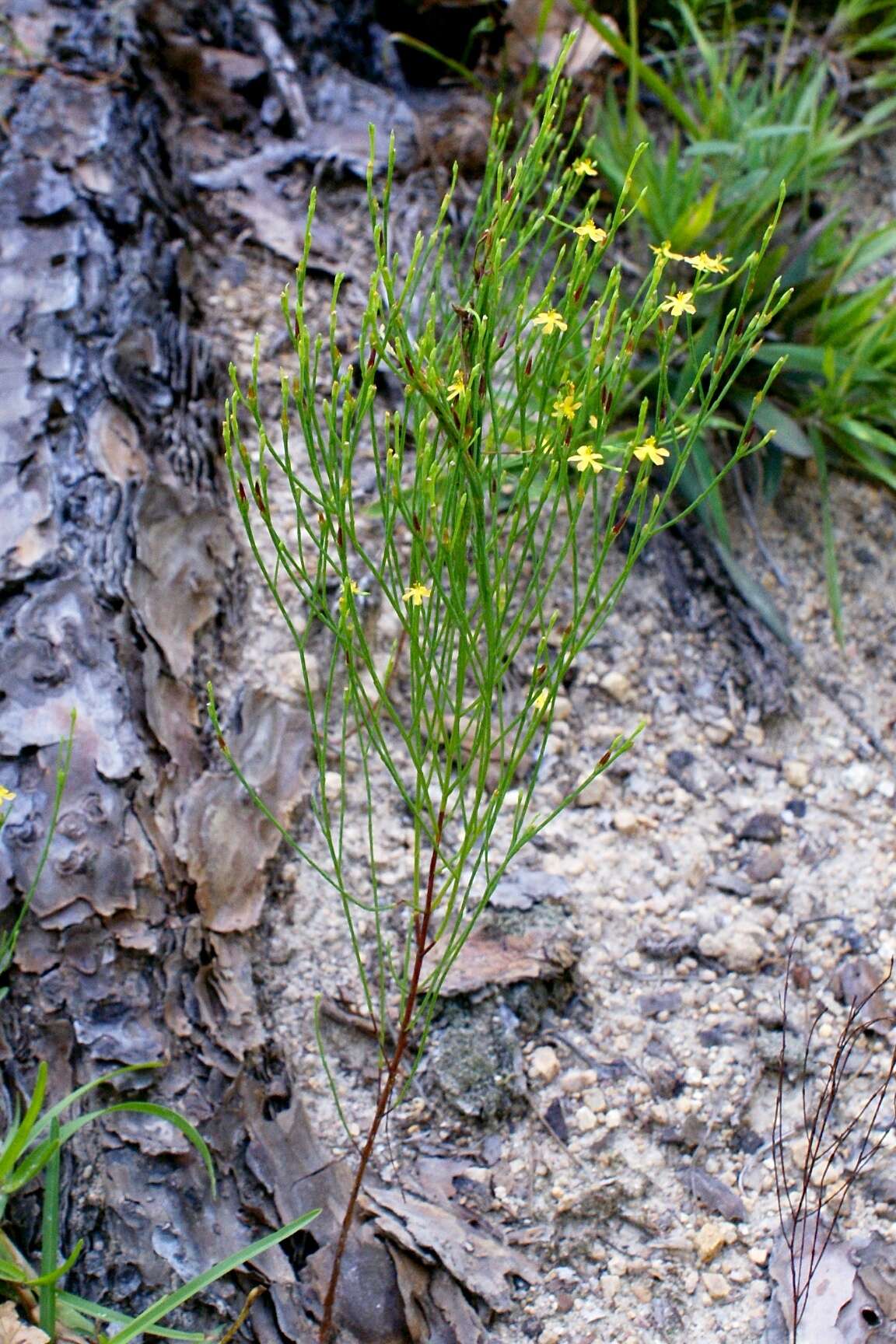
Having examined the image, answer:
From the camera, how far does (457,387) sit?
1.20 m

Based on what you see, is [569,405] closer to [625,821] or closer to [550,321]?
[550,321]

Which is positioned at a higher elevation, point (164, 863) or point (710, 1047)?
point (164, 863)

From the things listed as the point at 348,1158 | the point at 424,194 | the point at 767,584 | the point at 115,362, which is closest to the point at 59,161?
the point at 115,362

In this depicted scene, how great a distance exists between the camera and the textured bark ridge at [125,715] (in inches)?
60.3

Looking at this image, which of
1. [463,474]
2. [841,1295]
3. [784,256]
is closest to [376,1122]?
[841,1295]

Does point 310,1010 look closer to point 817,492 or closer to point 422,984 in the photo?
point 422,984

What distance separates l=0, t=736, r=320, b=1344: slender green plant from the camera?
130cm

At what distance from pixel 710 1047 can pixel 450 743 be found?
34.9 inches

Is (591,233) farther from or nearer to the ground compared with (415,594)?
farther from the ground

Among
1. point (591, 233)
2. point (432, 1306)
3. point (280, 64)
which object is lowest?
point (432, 1306)

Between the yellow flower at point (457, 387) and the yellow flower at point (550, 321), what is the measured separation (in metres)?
0.11

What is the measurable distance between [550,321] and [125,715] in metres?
0.98

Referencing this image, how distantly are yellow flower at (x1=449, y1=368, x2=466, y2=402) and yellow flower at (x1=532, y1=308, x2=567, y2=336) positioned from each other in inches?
4.4

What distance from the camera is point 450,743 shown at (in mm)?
1341
